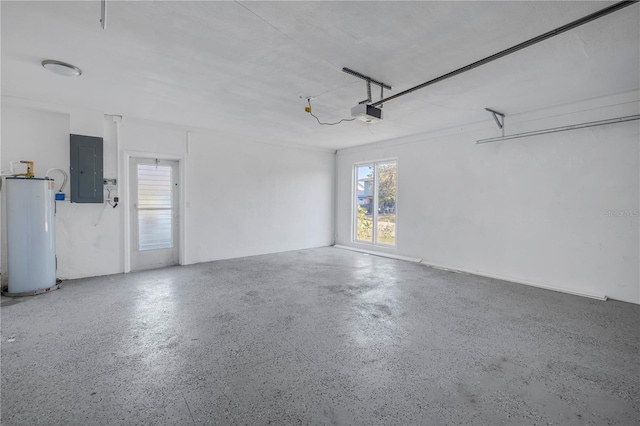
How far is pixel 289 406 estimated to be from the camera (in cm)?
181

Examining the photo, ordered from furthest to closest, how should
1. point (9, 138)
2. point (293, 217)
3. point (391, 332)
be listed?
1. point (293, 217)
2. point (9, 138)
3. point (391, 332)

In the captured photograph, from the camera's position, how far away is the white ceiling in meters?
2.09

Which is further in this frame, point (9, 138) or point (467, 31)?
point (9, 138)

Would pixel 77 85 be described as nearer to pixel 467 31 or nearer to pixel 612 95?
pixel 467 31

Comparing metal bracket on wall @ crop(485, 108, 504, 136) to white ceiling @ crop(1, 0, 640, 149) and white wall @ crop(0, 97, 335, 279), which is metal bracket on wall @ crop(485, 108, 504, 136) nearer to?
white ceiling @ crop(1, 0, 640, 149)

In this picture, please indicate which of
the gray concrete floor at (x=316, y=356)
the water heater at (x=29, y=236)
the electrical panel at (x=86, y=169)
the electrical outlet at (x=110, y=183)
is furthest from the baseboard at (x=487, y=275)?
the water heater at (x=29, y=236)

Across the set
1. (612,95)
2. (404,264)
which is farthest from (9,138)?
(612,95)

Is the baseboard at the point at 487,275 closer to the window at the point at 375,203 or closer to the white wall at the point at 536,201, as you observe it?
the white wall at the point at 536,201

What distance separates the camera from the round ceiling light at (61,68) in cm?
285

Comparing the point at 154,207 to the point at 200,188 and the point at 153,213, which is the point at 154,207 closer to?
the point at 153,213

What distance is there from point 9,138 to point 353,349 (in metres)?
5.35

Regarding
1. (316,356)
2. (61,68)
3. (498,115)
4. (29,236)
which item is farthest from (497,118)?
(29,236)

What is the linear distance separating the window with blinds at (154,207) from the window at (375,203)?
433 centimetres

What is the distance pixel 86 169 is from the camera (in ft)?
14.4
